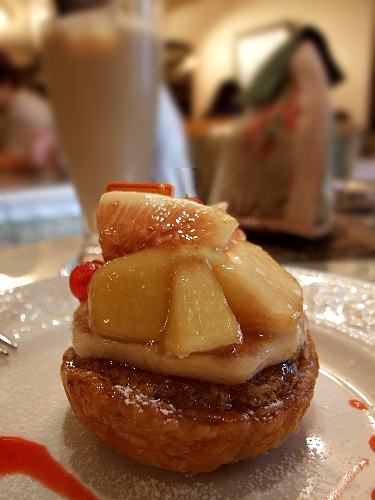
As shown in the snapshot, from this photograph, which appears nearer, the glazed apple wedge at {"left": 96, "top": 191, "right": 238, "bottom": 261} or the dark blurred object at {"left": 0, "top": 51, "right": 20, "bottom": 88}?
the glazed apple wedge at {"left": 96, "top": 191, "right": 238, "bottom": 261}

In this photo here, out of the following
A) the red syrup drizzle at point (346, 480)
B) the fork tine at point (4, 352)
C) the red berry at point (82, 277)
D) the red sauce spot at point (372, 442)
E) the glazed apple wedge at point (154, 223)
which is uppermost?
the glazed apple wedge at point (154, 223)

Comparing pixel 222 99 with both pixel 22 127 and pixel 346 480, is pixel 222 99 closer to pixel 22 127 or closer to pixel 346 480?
pixel 22 127

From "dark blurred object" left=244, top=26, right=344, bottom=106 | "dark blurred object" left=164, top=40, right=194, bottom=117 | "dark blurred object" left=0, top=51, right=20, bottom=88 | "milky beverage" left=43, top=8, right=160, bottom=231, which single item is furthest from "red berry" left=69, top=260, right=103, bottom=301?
"dark blurred object" left=164, top=40, right=194, bottom=117

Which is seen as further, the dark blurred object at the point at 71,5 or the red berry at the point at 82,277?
the dark blurred object at the point at 71,5

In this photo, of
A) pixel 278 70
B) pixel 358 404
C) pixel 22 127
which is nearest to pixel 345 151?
pixel 278 70

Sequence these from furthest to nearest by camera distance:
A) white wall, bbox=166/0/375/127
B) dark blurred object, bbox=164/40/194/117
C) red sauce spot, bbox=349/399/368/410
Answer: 1. white wall, bbox=166/0/375/127
2. dark blurred object, bbox=164/40/194/117
3. red sauce spot, bbox=349/399/368/410

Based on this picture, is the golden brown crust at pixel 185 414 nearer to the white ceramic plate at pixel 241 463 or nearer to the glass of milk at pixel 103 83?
the white ceramic plate at pixel 241 463

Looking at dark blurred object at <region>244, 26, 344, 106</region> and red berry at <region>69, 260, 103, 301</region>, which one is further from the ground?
dark blurred object at <region>244, 26, 344, 106</region>

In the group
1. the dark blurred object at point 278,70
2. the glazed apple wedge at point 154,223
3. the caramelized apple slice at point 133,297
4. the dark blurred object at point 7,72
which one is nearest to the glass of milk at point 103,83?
the dark blurred object at point 278,70

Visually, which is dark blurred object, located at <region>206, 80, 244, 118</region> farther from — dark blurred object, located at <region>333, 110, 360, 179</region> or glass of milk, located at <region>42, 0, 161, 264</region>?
glass of milk, located at <region>42, 0, 161, 264</region>
